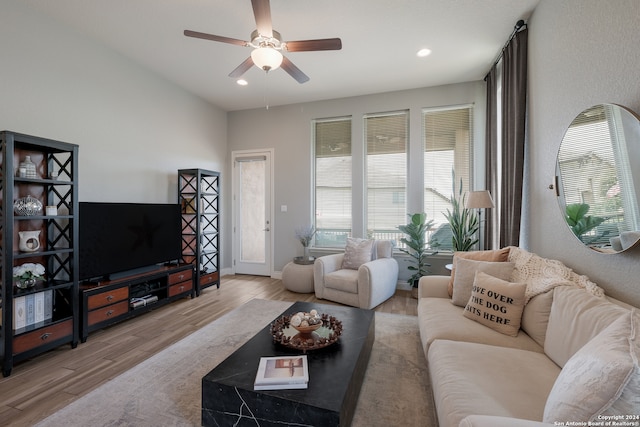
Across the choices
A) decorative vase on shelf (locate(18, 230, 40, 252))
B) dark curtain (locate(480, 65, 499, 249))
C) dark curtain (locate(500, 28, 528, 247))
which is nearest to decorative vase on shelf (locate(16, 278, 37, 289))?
decorative vase on shelf (locate(18, 230, 40, 252))

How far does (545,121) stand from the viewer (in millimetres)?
2303

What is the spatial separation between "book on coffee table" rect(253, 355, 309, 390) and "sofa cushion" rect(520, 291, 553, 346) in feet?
4.68

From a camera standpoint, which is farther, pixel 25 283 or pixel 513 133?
pixel 513 133

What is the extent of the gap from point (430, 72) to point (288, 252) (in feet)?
11.5

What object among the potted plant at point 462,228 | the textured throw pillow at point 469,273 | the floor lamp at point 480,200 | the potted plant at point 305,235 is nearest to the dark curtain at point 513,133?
the floor lamp at point 480,200

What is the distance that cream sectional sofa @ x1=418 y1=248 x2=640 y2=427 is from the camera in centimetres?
82

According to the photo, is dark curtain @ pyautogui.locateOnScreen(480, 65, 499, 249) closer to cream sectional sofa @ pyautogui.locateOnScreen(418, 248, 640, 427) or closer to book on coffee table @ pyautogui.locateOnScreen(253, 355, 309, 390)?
cream sectional sofa @ pyautogui.locateOnScreen(418, 248, 640, 427)

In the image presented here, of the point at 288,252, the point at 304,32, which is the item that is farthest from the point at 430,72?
the point at 288,252

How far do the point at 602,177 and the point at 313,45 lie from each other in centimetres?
214

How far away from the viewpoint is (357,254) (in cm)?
387

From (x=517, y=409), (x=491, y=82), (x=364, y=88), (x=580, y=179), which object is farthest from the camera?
(x=364, y=88)

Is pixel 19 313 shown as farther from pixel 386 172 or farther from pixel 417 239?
pixel 386 172

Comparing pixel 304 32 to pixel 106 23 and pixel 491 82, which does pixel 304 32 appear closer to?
pixel 106 23

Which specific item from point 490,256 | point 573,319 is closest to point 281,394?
Answer: point 573,319
